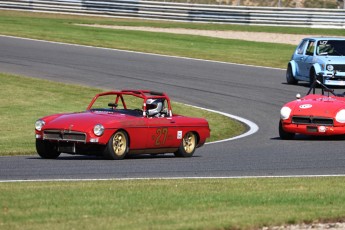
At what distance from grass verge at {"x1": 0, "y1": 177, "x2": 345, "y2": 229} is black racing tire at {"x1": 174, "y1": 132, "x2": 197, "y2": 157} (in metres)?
3.40

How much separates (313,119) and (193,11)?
28.9 meters

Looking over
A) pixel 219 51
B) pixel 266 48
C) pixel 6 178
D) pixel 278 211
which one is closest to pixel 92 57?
pixel 219 51

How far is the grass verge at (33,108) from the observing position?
16798 mm

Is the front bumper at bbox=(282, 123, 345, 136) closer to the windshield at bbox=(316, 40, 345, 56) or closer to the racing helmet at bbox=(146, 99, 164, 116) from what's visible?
the racing helmet at bbox=(146, 99, 164, 116)

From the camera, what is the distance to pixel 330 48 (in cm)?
2761

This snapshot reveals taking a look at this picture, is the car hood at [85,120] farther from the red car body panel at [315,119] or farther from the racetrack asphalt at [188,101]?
the red car body panel at [315,119]

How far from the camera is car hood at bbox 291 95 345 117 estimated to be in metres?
17.8

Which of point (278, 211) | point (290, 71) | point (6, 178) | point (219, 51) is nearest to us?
point (278, 211)

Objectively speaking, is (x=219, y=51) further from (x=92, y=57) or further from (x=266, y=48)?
(x=92, y=57)

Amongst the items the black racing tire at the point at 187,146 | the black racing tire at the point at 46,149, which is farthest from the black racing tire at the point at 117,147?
the black racing tire at the point at 187,146

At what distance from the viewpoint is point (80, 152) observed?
13719mm

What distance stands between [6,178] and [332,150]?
6242 millimetres

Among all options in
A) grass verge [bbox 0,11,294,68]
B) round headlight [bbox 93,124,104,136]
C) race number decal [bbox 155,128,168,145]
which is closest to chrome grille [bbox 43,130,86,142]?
round headlight [bbox 93,124,104,136]

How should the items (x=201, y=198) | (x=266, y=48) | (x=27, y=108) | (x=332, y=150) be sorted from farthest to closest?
(x=266, y=48)
(x=27, y=108)
(x=332, y=150)
(x=201, y=198)
